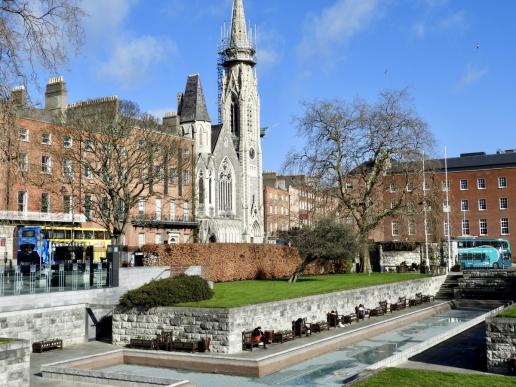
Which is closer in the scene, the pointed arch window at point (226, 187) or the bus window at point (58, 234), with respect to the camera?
the bus window at point (58, 234)

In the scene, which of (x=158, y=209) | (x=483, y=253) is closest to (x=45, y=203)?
(x=158, y=209)

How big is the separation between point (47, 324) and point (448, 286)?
3296 centimetres

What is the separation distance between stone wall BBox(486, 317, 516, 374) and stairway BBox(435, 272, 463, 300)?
27921 millimetres

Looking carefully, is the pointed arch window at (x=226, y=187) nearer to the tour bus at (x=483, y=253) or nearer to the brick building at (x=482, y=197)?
the brick building at (x=482, y=197)

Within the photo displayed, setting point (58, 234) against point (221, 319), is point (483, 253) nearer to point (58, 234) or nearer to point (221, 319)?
point (58, 234)

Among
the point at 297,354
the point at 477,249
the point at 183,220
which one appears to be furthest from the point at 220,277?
the point at 477,249

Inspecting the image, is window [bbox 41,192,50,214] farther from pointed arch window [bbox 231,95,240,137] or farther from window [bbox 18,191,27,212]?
pointed arch window [bbox 231,95,240,137]

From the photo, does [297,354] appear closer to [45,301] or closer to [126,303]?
[126,303]

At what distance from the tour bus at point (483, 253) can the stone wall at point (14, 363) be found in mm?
51213

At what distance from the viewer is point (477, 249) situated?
197 ft

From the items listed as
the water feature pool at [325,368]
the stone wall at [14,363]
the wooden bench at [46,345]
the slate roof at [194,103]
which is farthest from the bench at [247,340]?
the slate roof at [194,103]

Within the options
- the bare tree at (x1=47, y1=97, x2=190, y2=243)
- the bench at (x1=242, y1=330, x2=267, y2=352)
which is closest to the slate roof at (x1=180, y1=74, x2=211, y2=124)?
the bare tree at (x1=47, y1=97, x2=190, y2=243)

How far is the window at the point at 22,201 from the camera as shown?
150 ft

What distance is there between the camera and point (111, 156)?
133 ft
